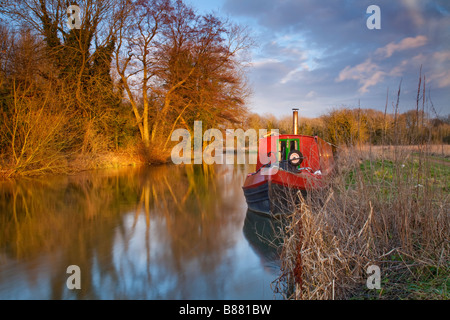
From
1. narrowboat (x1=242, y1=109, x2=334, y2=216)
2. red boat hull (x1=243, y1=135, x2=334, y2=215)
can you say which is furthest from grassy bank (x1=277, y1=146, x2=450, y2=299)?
red boat hull (x1=243, y1=135, x2=334, y2=215)

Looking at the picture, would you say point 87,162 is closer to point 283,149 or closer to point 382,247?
point 283,149

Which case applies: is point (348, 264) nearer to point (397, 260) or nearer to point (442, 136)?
point (397, 260)

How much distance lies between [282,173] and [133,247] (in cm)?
311

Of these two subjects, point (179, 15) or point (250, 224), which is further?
point (179, 15)

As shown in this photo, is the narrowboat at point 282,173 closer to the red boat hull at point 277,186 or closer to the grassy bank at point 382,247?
the red boat hull at point 277,186

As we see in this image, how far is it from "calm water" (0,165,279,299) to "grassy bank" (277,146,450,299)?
663mm

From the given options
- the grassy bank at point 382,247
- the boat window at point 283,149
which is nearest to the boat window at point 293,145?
the boat window at point 283,149

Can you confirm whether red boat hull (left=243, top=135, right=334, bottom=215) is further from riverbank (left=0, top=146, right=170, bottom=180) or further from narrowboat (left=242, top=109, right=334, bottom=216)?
riverbank (left=0, top=146, right=170, bottom=180)

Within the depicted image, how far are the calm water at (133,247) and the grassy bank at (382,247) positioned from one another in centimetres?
66

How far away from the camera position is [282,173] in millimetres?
6258

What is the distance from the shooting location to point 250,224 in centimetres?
627

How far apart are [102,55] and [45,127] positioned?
21.8 ft

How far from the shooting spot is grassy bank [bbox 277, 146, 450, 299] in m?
2.78
